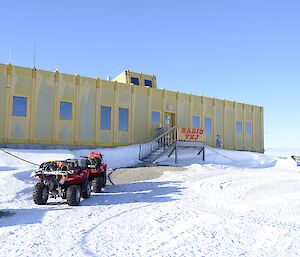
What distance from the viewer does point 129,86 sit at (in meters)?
23.2

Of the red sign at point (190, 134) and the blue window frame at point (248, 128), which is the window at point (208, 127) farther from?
the blue window frame at point (248, 128)

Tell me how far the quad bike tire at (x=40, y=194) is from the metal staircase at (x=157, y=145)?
12.3 metres

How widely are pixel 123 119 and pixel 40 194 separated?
14.0 meters

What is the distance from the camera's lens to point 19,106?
1933cm

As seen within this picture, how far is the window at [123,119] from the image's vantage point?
22688mm

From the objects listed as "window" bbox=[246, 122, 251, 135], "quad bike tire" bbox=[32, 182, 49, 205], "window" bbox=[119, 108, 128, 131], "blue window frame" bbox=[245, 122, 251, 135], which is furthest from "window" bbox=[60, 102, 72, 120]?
"window" bbox=[246, 122, 251, 135]

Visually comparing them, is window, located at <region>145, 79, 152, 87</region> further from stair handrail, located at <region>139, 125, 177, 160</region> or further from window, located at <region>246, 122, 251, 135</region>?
window, located at <region>246, 122, 251, 135</region>

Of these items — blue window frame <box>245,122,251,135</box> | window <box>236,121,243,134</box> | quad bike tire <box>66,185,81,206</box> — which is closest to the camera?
quad bike tire <box>66,185,81,206</box>

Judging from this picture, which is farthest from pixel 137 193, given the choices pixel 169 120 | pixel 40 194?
pixel 169 120

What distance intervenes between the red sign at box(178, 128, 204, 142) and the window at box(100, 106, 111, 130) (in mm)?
4980

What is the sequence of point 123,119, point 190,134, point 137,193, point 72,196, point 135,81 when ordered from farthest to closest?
point 135,81 < point 123,119 < point 190,134 < point 137,193 < point 72,196

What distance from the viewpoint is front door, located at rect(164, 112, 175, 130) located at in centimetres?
2499

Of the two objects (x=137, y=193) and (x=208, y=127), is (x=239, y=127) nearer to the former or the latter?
(x=208, y=127)

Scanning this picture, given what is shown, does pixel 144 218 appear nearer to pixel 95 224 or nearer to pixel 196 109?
pixel 95 224
